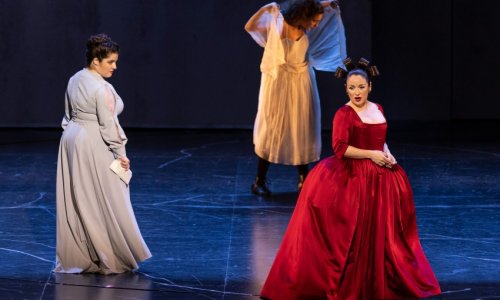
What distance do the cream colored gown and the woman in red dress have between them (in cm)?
281

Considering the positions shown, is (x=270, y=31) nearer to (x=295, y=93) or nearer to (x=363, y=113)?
(x=295, y=93)

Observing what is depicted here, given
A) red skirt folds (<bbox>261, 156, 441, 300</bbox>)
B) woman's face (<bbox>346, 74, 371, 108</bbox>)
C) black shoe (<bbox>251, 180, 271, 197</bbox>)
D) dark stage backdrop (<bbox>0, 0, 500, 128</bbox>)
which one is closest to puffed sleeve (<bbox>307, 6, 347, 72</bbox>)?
black shoe (<bbox>251, 180, 271, 197</bbox>)

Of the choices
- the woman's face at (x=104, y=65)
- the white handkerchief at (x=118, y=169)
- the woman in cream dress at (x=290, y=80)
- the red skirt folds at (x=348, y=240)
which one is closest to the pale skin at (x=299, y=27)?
the woman in cream dress at (x=290, y=80)

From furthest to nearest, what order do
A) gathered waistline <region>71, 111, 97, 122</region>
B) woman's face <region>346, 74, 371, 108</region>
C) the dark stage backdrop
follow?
the dark stage backdrop
gathered waistline <region>71, 111, 97, 122</region>
woman's face <region>346, 74, 371, 108</region>

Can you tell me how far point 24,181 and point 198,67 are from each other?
4.13m

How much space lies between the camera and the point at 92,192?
5.25 meters

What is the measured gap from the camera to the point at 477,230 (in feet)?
21.1

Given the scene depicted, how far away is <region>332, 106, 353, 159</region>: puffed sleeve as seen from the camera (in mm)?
4730

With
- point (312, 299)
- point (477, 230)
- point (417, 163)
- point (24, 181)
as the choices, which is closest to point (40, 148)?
point (24, 181)

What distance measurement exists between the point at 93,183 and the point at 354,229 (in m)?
1.43

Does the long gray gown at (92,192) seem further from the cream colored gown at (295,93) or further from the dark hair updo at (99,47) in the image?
the cream colored gown at (295,93)

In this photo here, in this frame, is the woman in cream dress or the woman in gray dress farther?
the woman in cream dress

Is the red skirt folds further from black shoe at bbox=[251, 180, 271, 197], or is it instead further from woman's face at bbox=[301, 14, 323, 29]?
black shoe at bbox=[251, 180, 271, 197]

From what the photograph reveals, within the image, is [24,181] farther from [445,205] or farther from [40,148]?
[445,205]
